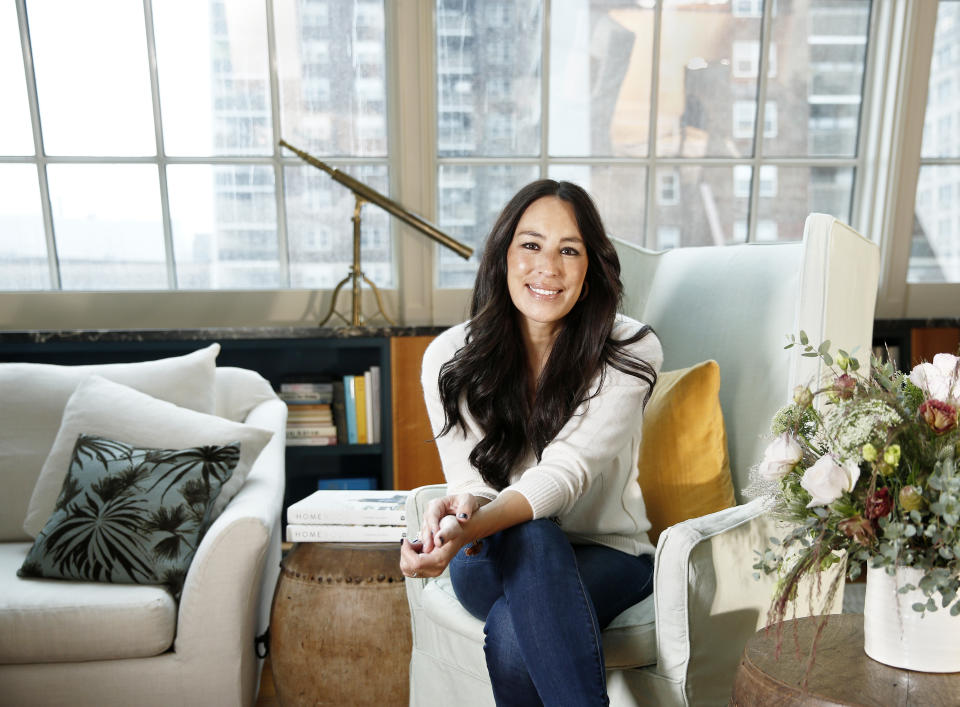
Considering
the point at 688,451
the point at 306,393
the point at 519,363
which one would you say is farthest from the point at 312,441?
the point at 688,451

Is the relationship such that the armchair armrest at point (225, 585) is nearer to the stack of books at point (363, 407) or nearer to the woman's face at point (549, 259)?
the woman's face at point (549, 259)

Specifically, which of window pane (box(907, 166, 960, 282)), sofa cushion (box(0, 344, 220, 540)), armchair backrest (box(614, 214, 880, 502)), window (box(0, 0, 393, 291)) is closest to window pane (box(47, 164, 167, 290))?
window (box(0, 0, 393, 291))

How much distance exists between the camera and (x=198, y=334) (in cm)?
225

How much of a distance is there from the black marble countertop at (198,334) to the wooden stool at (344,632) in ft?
2.95

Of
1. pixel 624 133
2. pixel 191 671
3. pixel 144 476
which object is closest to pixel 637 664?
pixel 191 671

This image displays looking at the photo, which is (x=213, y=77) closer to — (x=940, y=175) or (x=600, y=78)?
(x=600, y=78)

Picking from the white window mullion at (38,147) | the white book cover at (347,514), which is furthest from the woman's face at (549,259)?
the white window mullion at (38,147)

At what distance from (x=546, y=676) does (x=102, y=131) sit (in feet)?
7.72

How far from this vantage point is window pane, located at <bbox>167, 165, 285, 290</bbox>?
8.33 feet

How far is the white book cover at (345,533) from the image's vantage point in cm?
159

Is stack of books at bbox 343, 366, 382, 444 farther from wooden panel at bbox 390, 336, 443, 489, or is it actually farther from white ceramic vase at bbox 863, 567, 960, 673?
white ceramic vase at bbox 863, 567, 960, 673

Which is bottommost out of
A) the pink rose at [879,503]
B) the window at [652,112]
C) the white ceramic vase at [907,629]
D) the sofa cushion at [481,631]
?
the sofa cushion at [481,631]

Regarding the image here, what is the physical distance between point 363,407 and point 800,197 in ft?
5.76

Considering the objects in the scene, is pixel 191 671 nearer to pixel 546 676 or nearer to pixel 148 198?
pixel 546 676
